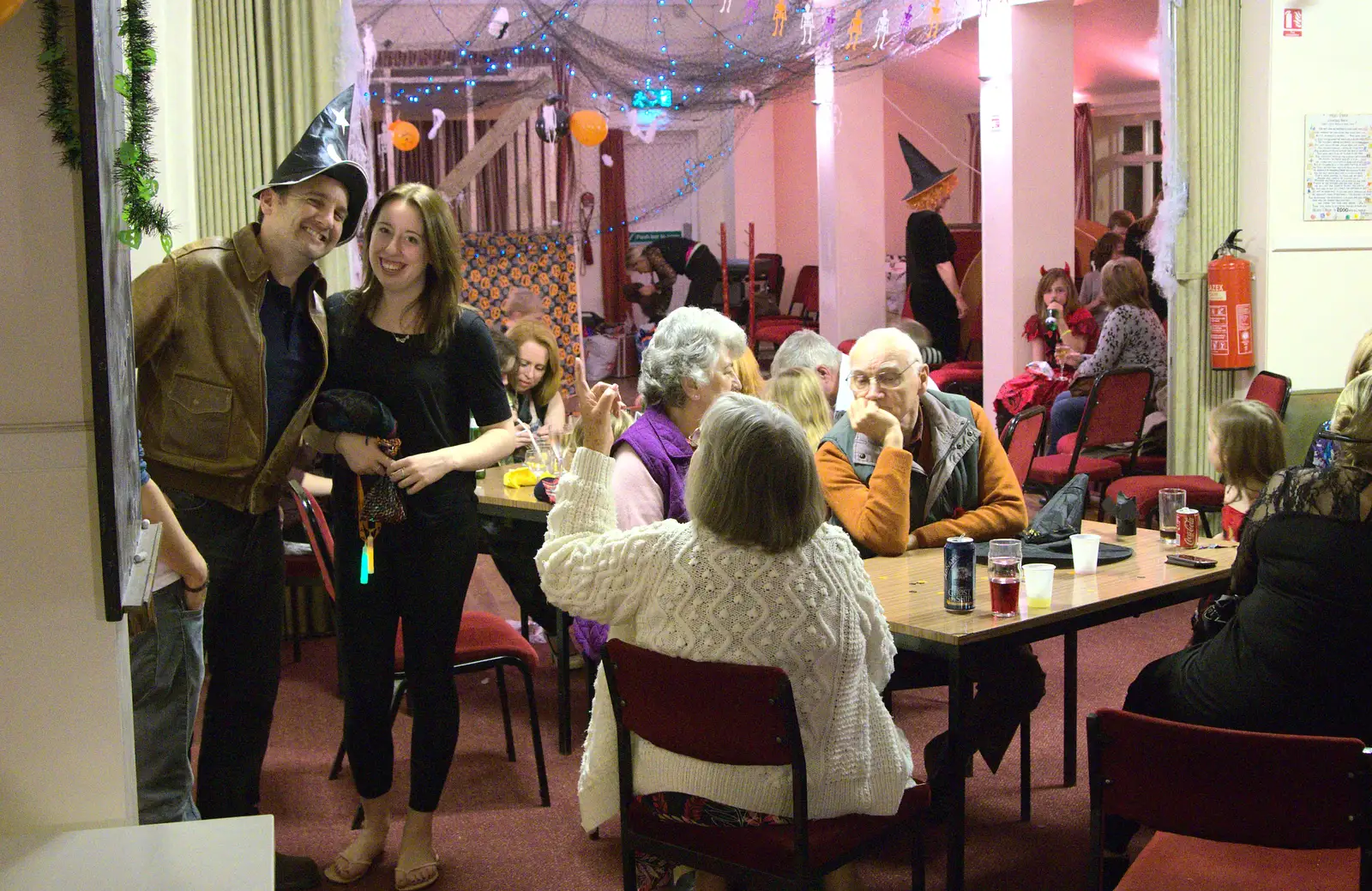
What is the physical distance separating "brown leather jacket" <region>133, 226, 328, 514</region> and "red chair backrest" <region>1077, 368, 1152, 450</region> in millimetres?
4271

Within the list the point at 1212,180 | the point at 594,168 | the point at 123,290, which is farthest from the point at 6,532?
the point at 594,168

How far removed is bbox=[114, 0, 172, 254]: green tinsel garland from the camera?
67.6 inches

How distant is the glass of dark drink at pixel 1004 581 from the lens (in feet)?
8.84

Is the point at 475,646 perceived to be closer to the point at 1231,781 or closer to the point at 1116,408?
the point at 1231,781

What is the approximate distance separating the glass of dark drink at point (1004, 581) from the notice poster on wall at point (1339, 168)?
4.45 metres

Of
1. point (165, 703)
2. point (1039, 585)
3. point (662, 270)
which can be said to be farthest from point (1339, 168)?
point (662, 270)

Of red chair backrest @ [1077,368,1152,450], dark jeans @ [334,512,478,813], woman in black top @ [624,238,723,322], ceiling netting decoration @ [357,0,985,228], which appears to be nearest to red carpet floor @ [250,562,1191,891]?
dark jeans @ [334,512,478,813]

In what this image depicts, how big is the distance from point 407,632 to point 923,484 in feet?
4.56

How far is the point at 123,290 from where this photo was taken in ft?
5.96

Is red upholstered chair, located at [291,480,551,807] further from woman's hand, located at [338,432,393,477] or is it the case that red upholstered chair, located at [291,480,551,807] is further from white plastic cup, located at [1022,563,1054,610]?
white plastic cup, located at [1022,563,1054,610]

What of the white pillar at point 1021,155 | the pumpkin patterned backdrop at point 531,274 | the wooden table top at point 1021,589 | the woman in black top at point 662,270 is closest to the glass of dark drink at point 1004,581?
the wooden table top at point 1021,589

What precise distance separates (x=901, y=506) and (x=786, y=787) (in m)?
1.15

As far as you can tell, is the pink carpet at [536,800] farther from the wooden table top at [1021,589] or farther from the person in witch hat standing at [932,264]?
the person in witch hat standing at [932,264]

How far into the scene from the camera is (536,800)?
364 cm
